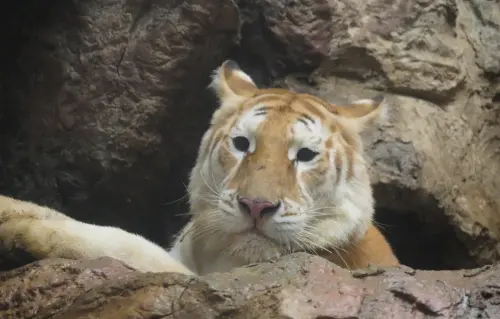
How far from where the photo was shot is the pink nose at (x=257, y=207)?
3.36 metres

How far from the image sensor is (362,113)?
4211mm

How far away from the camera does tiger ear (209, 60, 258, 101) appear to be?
4.22 metres

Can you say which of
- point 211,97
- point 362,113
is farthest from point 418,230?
point 211,97

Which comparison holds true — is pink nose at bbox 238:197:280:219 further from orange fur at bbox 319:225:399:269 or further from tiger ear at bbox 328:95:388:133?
tiger ear at bbox 328:95:388:133

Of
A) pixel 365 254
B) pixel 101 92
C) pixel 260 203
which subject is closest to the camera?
pixel 260 203

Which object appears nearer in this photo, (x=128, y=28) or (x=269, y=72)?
(x=128, y=28)

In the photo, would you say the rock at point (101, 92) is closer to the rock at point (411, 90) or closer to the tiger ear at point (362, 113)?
the rock at point (411, 90)

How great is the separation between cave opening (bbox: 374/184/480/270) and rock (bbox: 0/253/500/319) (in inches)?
79.8

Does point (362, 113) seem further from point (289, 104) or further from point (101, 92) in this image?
point (101, 92)

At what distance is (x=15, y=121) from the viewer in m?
5.09

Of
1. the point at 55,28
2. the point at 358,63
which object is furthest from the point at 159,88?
the point at 358,63

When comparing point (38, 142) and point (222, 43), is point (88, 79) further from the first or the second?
point (222, 43)

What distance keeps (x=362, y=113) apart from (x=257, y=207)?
1124mm

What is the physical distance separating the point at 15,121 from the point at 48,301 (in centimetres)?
253
